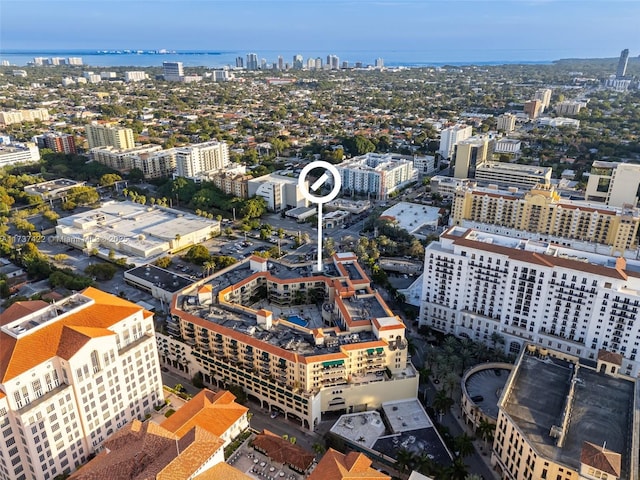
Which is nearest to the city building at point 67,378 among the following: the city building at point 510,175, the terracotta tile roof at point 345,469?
the terracotta tile roof at point 345,469

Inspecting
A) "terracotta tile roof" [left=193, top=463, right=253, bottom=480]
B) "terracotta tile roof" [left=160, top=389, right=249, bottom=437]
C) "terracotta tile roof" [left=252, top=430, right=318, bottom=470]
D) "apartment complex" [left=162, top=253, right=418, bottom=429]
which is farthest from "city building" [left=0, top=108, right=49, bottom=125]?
"terracotta tile roof" [left=193, top=463, right=253, bottom=480]

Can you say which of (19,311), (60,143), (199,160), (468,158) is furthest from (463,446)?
(60,143)

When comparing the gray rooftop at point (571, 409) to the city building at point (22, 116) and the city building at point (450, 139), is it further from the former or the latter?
the city building at point (22, 116)

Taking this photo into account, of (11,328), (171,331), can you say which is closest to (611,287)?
(171,331)

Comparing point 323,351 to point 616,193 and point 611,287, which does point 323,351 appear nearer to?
point 611,287

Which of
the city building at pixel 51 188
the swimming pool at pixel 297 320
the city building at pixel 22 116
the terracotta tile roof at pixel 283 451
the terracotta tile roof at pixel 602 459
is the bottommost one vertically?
the terracotta tile roof at pixel 283 451

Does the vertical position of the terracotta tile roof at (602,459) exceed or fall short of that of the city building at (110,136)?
it falls short
